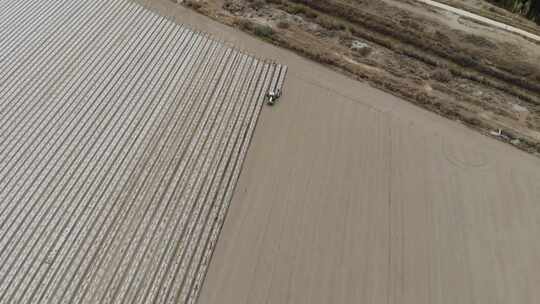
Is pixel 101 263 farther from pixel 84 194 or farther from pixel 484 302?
pixel 484 302

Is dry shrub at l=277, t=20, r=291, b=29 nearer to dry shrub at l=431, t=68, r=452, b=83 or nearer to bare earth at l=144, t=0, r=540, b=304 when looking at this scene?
bare earth at l=144, t=0, r=540, b=304

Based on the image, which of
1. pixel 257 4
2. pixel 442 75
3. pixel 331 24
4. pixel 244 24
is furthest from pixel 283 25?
pixel 442 75

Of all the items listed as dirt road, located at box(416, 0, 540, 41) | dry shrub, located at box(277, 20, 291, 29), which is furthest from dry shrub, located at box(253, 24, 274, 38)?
dirt road, located at box(416, 0, 540, 41)

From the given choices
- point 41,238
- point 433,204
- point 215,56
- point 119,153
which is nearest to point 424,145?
point 433,204

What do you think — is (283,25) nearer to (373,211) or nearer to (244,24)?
(244,24)

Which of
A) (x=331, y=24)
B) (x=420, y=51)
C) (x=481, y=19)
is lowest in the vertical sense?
(x=420, y=51)

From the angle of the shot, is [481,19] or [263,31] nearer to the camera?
[263,31]
